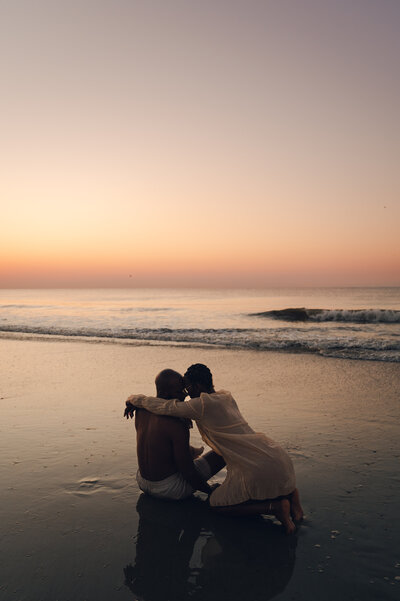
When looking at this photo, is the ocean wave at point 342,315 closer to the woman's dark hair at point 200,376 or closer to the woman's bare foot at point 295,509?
the woman's bare foot at point 295,509

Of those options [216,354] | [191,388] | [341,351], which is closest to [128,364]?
[216,354]

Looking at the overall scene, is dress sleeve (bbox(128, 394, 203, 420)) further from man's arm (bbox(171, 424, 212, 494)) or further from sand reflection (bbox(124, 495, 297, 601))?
sand reflection (bbox(124, 495, 297, 601))

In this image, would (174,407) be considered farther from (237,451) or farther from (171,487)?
(171,487)

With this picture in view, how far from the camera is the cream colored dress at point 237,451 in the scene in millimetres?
3338

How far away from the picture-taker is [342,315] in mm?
A: 32375

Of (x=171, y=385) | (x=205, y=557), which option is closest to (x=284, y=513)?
(x=205, y=557)

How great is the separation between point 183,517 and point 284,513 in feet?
2.89

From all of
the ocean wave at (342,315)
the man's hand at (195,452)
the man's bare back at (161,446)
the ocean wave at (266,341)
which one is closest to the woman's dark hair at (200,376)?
the man's bare back at (161,446)

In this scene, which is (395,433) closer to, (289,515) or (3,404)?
(289,515)

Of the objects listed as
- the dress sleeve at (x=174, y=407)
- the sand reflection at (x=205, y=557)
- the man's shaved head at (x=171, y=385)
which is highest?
the man's shaved head at (x=171, y=385)

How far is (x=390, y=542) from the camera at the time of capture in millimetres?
3094

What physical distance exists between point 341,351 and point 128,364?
6972 millimetres

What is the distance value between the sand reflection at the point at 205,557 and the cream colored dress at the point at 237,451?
264 mm

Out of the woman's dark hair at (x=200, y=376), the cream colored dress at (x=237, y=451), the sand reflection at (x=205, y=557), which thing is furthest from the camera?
the woman's dark hair at (x=200, y=376)
